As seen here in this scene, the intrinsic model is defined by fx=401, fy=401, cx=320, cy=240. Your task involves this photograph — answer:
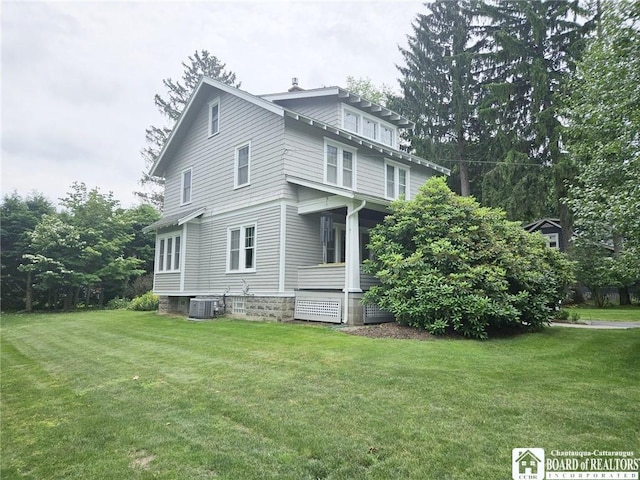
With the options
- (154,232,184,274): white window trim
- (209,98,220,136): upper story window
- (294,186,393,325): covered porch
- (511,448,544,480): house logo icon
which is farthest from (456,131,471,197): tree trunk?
(511,448,544,480): house logo icon

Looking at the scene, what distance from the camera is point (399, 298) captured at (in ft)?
29.3

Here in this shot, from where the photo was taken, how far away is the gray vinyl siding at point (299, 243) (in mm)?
11586

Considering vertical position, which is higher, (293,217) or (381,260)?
(293,217)

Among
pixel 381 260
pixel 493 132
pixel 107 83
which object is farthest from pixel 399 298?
pixel 493 132

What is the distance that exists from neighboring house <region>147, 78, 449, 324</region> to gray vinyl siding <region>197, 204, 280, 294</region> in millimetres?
38

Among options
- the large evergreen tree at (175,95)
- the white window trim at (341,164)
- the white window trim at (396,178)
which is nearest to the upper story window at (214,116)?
the white window trim at (341,164)

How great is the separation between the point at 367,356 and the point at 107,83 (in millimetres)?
15370

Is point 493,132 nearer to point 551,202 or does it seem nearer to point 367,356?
point 551,202

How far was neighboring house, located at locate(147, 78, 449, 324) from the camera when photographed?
35.9ft

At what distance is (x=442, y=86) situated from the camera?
25938mm

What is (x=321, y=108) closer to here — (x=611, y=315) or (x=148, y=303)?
(x=148, y=303)

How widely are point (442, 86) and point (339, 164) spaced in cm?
1645

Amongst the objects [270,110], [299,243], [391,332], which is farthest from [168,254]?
[391,332]

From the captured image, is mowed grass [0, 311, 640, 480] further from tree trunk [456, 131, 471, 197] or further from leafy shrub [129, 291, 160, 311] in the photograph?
tree trunk [456, 131, 471, 197]
